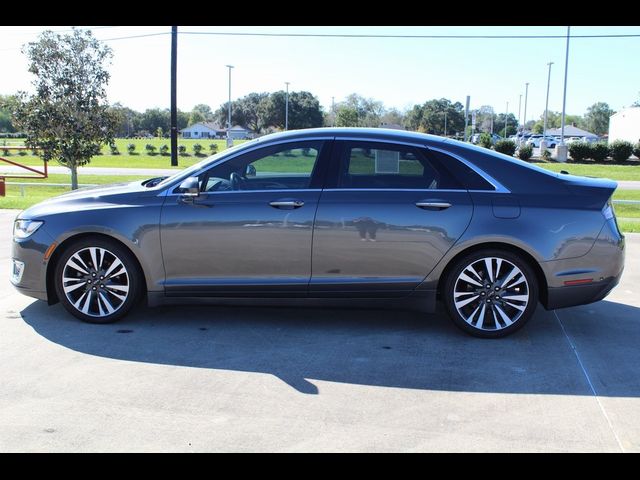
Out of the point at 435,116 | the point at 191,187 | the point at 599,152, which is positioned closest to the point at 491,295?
the point at 191,187

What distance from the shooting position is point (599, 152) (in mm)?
38312

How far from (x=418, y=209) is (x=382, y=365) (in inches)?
Result: 52.1

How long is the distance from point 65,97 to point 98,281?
40.2 feet

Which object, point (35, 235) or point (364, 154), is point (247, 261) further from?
point (35, 235)

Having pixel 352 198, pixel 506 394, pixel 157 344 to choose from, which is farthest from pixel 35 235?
pixel 506 394

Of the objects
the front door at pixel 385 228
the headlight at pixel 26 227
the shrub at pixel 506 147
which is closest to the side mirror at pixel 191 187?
the front door at pixel 385 228

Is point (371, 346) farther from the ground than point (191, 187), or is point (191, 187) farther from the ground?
point (191, 187)

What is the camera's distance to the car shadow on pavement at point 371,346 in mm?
4605

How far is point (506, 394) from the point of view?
434 centimetres

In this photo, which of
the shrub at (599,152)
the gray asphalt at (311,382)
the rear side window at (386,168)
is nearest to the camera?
the gray asphalt at (311,382)

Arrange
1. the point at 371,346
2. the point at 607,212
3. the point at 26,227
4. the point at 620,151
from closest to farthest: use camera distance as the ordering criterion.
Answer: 1. the point at 371,346
2. the point at 607,212
3. the point at 26,227
4. the point at 620,151

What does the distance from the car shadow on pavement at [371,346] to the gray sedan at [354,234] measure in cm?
27

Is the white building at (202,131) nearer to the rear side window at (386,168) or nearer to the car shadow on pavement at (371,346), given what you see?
the car shadow on pavement at (371,346)

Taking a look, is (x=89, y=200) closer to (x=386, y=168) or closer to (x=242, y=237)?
(x=242, y=237)
